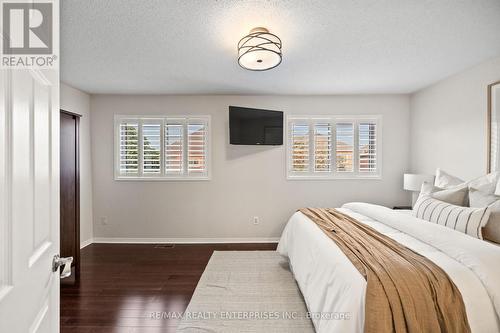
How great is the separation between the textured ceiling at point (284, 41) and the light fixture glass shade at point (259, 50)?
110 millimetres

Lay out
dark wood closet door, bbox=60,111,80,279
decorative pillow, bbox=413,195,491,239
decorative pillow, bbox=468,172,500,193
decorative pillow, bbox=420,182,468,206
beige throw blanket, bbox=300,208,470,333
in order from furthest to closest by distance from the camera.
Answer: dark wood closet door, bbox=60,111,80,279
decorative pillow, bbox=420,182,468,206
decorative pillow, bbox=468,172,500,193
decorative pillow, bbox=413,195,491,239
beige throw blanket, bbox=300,208,470,333

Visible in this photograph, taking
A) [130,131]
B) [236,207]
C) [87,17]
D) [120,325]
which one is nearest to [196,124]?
[130,131]

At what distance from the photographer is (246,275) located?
2773mm

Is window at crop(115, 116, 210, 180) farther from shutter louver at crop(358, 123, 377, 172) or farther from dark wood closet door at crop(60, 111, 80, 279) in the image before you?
shutter louver at crop(358, 123, 377, 172)

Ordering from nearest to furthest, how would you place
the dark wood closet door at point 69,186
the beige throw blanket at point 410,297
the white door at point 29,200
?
the white door at point 29,200, the beige throw blanket at point 410,297, the dark wood closet door at point 69,186

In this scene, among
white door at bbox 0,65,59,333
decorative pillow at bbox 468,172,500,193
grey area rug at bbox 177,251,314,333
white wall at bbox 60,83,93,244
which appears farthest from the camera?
white wall at bbox 60,83,93,244

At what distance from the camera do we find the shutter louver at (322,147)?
4.09 m

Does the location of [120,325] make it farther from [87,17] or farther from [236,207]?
[87,17]

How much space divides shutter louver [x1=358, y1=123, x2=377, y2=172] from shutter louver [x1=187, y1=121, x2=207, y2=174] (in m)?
2.73

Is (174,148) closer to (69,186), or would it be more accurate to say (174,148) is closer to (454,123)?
(69,186)

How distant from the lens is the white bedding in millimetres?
1299

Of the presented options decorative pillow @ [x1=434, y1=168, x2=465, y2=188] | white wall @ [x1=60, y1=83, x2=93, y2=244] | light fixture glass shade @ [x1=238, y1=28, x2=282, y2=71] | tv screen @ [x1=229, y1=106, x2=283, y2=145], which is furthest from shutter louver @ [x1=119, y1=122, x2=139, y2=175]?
decorative pillow @ [x1=434, y1=168, x2=465, y2=188]

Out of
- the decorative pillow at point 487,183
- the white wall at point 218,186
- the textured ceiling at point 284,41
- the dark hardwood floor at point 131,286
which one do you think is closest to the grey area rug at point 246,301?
the dark hardwood floor at point 131,286

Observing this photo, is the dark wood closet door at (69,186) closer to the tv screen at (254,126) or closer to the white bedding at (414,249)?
the tv screen at (254,126)
